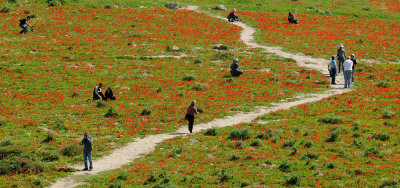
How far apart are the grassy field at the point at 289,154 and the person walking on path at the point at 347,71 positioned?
558 cm

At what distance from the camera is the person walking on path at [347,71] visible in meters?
44.2

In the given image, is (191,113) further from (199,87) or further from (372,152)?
(199,87)

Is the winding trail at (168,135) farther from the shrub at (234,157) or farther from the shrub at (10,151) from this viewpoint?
the shrub at (234,157)

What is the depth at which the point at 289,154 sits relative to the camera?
28484 mm

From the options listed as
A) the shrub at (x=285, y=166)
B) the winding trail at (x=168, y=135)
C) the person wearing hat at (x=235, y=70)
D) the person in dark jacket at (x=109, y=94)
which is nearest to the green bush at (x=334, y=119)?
the winding trail at (x=168, y=135)

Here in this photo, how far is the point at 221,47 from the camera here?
63.0 m

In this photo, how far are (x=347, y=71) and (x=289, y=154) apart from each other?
1881cm

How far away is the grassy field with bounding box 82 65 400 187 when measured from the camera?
24.6 m

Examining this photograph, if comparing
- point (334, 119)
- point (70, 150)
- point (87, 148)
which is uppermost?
point (87, 148)

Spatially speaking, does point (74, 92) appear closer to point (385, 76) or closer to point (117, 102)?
point (117, 102)

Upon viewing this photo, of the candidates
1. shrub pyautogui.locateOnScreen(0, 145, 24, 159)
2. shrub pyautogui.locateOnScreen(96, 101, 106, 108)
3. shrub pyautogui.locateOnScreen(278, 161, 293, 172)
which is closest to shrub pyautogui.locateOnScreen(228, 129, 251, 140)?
shrub pyautogui.locateOnScreen(278, 161, 293, 172)

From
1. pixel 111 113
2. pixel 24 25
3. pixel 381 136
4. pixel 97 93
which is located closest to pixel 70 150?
pixel 111 113

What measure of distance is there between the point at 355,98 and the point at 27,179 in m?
26.9

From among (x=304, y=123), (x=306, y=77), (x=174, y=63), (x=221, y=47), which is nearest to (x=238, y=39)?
(x=221, y=47)
